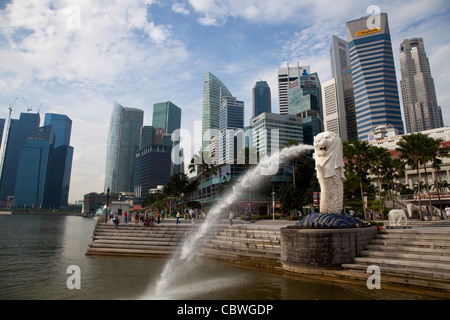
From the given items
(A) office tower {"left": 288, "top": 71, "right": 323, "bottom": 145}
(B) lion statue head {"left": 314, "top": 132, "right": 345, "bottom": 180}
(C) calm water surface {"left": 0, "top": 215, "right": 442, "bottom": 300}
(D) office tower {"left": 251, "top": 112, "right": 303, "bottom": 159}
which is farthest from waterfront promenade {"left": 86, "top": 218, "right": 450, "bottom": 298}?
(A) office tower {"left": 288, "top": 71, "right": 323, "bottom": 145}

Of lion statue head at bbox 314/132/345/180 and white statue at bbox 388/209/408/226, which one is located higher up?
lion statue head at bbox 314/132/345/180

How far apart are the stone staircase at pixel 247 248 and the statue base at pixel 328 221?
8.77 ft

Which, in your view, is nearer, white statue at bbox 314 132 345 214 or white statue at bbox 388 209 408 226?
white statue at bbox 314 132 345 214

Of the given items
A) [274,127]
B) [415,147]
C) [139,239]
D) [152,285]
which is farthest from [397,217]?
[274,127]

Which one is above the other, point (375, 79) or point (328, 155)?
point (375, 79)

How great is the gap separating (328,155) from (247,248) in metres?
7.72

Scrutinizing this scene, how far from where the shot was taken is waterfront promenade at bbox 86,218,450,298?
1127 cm

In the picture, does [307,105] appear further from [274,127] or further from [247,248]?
[247,248]

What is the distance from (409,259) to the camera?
1264cm

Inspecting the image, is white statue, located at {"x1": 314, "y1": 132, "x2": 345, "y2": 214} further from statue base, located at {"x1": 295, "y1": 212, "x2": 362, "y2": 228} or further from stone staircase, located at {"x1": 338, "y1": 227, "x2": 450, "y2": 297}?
stone staircase, located at {"x1": 338, "y1": 227, "x2": 450, "y2": 297}

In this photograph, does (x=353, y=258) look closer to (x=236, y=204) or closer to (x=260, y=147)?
(x=236, y=204)

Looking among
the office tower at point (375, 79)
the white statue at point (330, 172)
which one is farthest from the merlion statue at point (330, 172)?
the office tower at point (375, 79)
